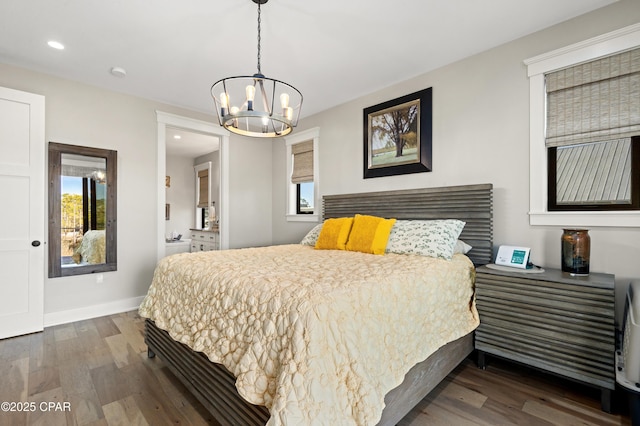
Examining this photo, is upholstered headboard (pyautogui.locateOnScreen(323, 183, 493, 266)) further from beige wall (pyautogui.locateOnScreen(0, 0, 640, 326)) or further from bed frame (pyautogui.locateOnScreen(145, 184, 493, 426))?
beige wall (pyautogui.locateOnScreen(0, 0, 640, 326))

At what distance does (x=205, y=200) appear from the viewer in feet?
21.9

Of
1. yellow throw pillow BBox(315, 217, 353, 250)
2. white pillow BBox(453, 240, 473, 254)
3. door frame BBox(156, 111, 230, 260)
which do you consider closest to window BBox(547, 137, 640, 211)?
white pillow BBox(453, 240, 473, 254)

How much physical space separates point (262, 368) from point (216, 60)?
2755mm

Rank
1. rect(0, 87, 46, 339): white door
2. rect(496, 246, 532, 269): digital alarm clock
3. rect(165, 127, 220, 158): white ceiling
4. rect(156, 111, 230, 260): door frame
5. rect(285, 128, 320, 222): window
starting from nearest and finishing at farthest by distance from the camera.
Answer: rect(496, 246, 532, 269): digital alarm clock → rect(0, 87, 46, 339): white door → rect(156, 111, 230, 260): door frame → rect(285, 128, 320, 222): window → rect(165, 127, 220, 158): white ceiling

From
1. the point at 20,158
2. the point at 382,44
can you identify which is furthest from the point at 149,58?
the point at 382,44

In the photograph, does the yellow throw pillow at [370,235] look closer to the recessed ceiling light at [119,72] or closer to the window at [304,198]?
the window at [304,198]

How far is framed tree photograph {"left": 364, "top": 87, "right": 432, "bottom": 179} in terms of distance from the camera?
3.07 m

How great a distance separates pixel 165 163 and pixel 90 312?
6.63 feet

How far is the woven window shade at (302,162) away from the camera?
4.33 m

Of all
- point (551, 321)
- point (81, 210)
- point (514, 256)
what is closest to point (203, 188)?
point (81, 210)

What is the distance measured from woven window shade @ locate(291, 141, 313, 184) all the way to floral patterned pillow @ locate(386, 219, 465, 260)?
1971mm

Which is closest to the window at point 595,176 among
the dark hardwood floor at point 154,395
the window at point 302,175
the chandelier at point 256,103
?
the dark hardwood floor at point 154,395

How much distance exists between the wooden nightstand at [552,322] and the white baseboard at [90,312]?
3.76 m

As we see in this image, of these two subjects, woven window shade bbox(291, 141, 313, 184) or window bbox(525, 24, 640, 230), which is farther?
woven window shade bbox(291, 141, 313, 184)
